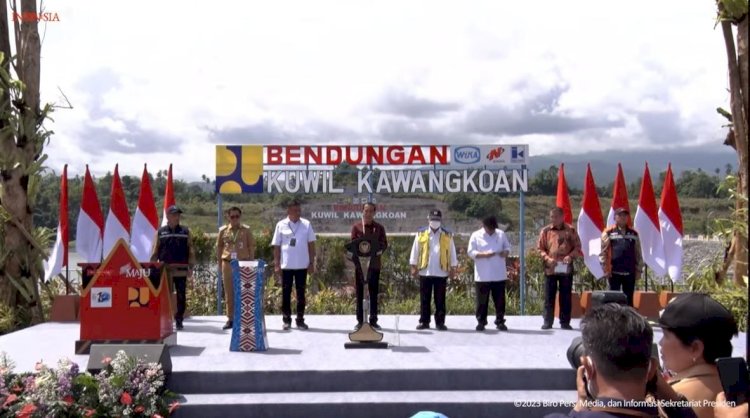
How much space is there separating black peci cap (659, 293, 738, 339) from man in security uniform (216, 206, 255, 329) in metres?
7.13

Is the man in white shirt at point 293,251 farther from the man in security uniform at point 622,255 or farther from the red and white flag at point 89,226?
the man in security uniform at point 622,255

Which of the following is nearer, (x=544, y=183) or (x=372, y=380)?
(x=372, y=380)

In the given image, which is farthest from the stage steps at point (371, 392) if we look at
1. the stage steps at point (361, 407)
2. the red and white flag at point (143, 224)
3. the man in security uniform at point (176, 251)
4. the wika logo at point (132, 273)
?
the red and white flag at point (143, 224)

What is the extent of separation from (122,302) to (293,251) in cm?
220

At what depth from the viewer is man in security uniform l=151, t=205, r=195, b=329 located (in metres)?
9.21

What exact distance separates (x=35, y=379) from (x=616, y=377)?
16.0ft

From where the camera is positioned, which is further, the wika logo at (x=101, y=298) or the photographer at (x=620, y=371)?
the wika logo at (x=101, y=298)

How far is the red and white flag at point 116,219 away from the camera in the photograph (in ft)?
36.1

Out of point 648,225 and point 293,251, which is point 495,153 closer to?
point 648,225

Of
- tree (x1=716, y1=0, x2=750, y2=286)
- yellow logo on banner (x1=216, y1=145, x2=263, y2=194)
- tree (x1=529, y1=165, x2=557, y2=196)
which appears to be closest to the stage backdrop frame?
yellow logo on banner (x1=216, y1=145, x2=263, y2=194)

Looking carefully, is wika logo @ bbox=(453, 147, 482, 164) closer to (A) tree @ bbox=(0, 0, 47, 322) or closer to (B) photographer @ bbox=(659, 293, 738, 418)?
(A) tree @ bbox=(0, 0, 47, 322)

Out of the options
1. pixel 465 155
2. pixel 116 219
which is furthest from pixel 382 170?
pixel 116 219

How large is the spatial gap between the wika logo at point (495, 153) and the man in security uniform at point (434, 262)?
1.96 meters

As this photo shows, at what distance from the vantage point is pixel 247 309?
7633 mm
